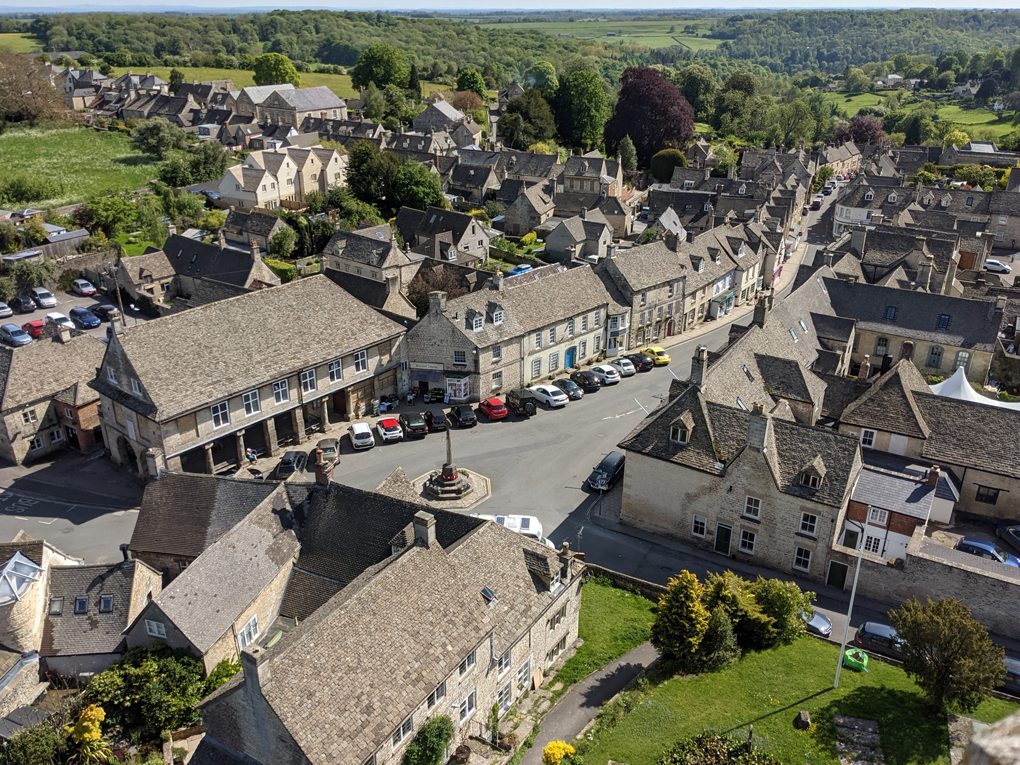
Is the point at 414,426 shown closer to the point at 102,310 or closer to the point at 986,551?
the point at 986,551

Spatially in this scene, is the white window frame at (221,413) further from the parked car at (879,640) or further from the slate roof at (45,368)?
the parked car at (879,640)

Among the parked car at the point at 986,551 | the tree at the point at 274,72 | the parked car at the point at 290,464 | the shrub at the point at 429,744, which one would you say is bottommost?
the parked car at the point at 290,464

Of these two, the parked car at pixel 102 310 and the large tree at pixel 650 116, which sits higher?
the large tree at pixel 650 116

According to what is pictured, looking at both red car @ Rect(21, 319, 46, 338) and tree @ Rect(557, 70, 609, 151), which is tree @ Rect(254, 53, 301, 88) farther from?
red car @ Rect(21, 319, 46, 338)

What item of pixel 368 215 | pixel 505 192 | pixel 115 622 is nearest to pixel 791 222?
pixel 505 192

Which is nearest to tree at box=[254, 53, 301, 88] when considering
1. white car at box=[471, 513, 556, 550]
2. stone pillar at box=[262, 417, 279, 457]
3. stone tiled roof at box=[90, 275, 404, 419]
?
stone tiled roof at box=[90, 275, 404, 419]

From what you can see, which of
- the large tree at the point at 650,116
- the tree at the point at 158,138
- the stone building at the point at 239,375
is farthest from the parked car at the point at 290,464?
the large tree at the point at 650,116

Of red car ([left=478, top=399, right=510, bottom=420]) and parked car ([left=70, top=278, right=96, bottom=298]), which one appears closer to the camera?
red car ([left=478, top=399, right=510, bottom=420])
